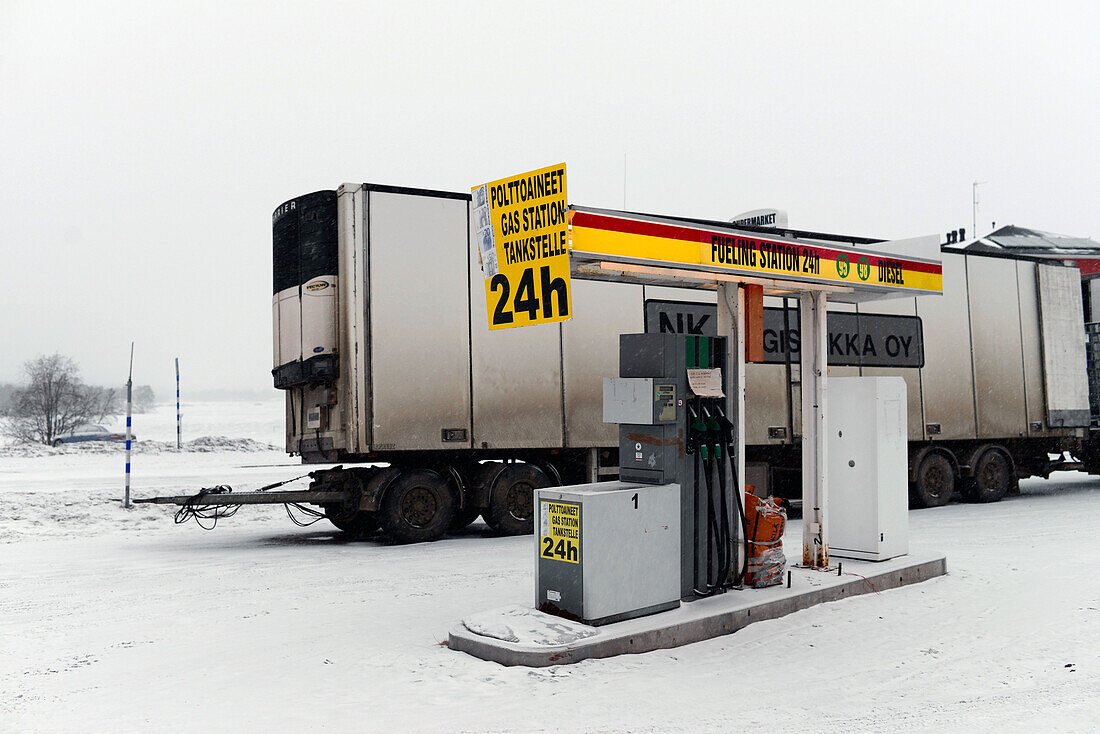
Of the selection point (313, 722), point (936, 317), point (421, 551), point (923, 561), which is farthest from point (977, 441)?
point (313, 722)

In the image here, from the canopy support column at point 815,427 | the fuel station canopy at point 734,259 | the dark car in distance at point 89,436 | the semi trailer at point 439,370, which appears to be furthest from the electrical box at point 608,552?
the dark car in distance at point 89,436

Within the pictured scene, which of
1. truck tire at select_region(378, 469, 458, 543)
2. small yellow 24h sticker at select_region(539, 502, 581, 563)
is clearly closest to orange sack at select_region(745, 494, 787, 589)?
small yellow 24h sticker at select_region(539, 502, 581, 563)

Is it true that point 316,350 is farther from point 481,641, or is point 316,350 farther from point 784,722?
point 784,722

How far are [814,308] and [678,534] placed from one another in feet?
9.00

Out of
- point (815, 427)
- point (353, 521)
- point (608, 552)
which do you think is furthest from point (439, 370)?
point (608, 552)

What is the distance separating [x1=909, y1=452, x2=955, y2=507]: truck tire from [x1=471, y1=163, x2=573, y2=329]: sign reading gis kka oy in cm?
1056

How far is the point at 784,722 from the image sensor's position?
4.62 m

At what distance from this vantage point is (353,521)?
476 inches

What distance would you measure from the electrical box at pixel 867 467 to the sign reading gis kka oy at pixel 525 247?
3.78 m

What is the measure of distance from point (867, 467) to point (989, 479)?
846 centimetres

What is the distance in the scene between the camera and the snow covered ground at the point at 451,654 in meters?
4.74

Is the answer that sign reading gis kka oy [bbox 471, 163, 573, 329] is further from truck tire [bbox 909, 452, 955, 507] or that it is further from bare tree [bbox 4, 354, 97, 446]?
bare tree [bbox 4, 354, 97, 446]

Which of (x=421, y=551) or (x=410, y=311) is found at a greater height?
(x=410, y=311)

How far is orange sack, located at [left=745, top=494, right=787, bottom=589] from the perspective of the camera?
7242 millimetres
